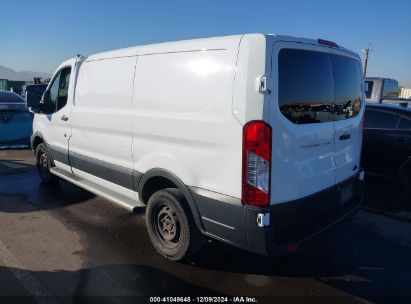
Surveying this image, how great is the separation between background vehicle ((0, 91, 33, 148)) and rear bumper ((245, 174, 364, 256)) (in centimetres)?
925

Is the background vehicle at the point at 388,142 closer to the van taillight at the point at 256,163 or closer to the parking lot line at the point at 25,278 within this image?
the van taillight at the point at 256,163

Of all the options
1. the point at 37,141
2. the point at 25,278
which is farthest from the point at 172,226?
the point at 37,141

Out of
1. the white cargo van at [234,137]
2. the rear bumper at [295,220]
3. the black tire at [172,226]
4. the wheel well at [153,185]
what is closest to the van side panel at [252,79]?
the white cargo van at [234,137]

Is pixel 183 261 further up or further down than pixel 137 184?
further down

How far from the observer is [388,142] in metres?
6.83

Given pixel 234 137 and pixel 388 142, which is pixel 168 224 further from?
pixel 388 142

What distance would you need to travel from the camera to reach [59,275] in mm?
3613

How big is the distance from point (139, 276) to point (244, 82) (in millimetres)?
2105

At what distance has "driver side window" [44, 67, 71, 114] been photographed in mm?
5590

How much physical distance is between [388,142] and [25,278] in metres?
6.18

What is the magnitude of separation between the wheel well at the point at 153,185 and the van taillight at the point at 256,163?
1.06 meters

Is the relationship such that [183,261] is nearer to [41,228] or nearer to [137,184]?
[137,184]

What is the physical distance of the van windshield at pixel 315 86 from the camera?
3041 mm

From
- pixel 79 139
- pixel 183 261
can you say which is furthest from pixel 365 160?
pixel 79 139
